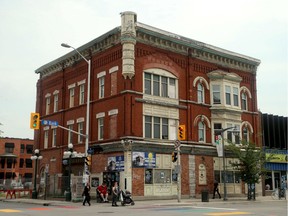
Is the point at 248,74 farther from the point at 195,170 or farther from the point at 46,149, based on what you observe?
the point at 46,149

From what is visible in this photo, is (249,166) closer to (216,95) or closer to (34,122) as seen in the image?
(216,95)

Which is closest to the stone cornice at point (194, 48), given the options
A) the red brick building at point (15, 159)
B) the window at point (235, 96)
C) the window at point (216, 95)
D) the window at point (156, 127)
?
the window at point (235, 96)

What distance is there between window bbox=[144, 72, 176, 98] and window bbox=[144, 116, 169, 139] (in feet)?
7.29

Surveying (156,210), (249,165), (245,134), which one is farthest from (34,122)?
(245,134)

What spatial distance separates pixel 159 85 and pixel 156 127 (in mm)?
3764

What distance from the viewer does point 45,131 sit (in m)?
43.8

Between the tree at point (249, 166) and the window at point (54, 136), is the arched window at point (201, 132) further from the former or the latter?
the window at point (54, 136)

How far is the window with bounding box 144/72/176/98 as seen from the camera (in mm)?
34062

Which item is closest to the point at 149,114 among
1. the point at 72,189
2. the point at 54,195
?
the point at 72,189

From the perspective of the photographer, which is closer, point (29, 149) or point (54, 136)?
point (54, 136)

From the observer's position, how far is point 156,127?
33938 millimetres

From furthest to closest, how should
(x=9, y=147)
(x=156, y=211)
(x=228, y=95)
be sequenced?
(x=9, y=147), (x=228, y=95), (x=156, y=211)

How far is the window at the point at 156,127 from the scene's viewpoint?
109 ft

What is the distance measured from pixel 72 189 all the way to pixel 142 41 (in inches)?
536
